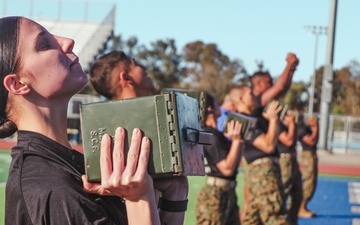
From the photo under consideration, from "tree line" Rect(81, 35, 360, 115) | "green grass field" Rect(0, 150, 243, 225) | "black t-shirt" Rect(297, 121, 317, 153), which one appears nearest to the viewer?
"green grass field" Rect(0, 150, 243, 225)

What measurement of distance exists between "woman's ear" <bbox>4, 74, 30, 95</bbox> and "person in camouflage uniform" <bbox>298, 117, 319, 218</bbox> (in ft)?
30.1

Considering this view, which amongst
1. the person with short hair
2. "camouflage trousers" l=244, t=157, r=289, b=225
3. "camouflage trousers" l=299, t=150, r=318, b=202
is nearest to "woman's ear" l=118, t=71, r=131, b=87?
the person with short hair

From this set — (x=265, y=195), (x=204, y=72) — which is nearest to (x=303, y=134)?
(x=265, y=195)

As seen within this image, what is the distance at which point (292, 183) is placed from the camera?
8.84m

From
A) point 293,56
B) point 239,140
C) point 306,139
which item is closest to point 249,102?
point 293,56

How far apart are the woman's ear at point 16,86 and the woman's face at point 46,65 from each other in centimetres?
1

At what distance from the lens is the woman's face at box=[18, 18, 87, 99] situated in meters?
2.08

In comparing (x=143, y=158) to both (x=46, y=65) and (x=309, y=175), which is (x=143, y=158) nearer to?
(x=46, y=65)

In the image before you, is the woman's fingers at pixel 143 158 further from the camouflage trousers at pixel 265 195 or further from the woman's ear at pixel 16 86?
the camouflage trousers at pixel 265 195

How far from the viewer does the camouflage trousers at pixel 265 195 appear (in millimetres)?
6590

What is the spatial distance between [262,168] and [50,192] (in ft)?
17.5

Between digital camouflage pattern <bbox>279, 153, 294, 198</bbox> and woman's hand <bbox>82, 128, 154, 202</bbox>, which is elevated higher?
woman's hand <bbox>82, 128, 154, 202</bbox>

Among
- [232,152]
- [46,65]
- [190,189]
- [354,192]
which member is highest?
[46,65]

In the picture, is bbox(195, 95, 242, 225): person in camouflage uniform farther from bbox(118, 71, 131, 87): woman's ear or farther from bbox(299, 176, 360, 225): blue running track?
bbox(299, 176, 360, 225): blue running track
